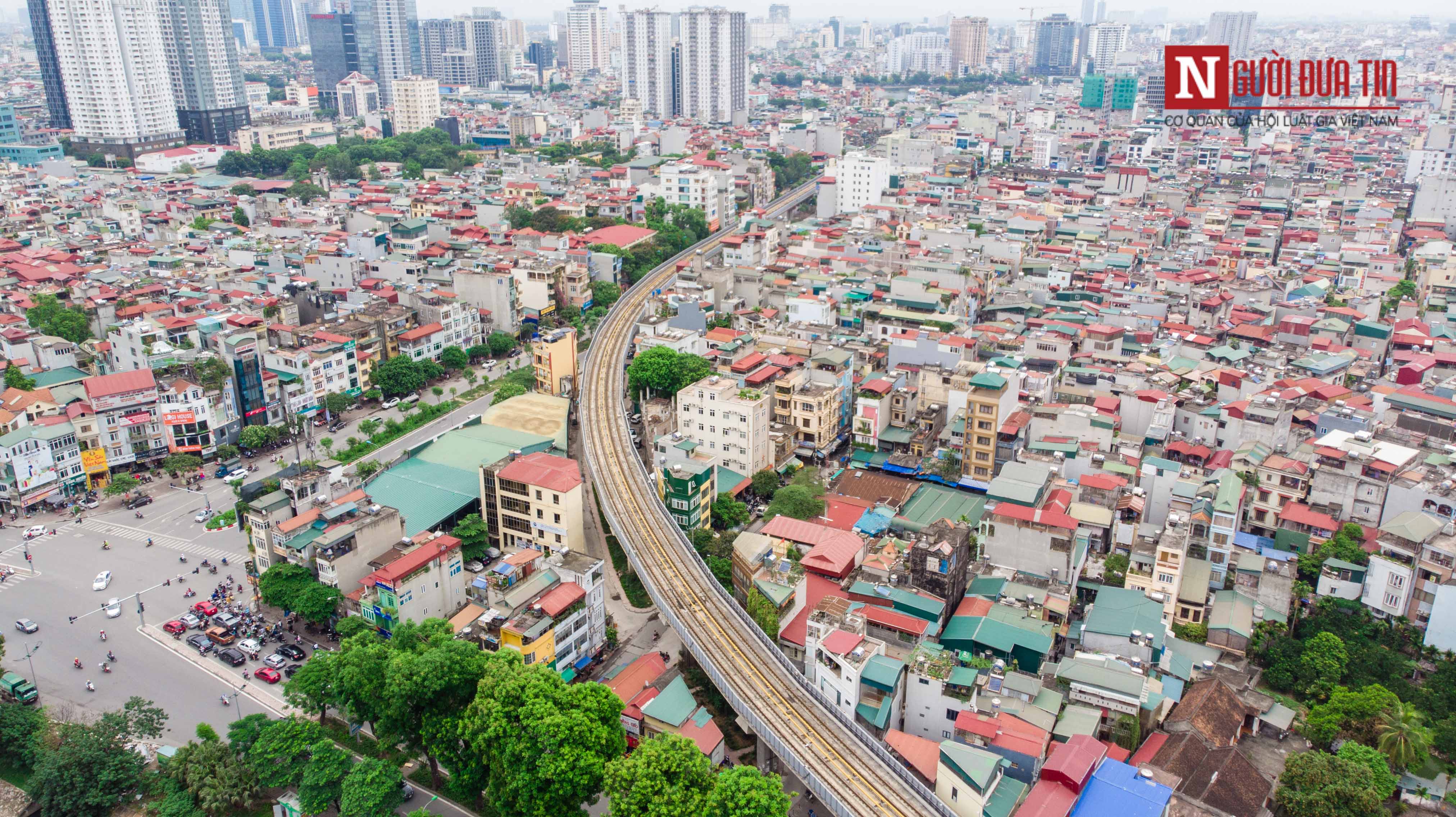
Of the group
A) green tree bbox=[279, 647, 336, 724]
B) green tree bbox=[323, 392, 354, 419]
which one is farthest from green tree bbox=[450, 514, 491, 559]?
green tree bbox=[323, 392, 354, 419]

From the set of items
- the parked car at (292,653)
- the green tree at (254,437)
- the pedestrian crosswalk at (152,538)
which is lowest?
the parked car at (292,653)

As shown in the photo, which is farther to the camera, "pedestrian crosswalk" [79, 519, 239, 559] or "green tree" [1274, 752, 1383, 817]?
"pedestrian crosswalk" [79, 519, 239, 559]

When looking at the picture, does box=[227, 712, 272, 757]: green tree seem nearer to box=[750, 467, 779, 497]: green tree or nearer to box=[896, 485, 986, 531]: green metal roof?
box=[750, 467, 779, 497]: green tree

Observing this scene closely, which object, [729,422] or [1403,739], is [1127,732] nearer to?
[1403,739]

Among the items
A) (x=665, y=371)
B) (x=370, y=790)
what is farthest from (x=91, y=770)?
(x=665, y=371)

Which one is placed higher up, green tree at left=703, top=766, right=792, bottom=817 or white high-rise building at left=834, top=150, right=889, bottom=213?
white high-rise building at left=834, top=150, right=889, bottom=213

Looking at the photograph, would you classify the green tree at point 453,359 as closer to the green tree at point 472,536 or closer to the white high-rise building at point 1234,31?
the green tree at point 472,536

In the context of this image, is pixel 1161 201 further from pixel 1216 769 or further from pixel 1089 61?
pixel 1089 61

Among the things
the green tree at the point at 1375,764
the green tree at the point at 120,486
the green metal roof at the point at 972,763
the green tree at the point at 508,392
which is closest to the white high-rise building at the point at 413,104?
the green tree at the point at 508,392
